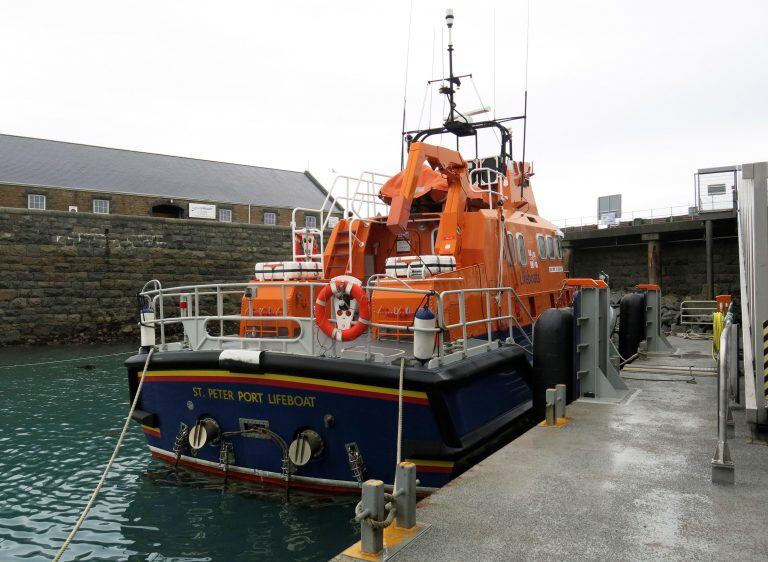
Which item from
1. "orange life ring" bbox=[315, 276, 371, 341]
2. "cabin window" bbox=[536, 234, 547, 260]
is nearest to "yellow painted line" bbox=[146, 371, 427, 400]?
"orange life ring" bbox=[315, 276, 371, 341]

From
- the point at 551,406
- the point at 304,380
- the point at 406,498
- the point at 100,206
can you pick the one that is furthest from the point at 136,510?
the point at 100,206

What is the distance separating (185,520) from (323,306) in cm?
246

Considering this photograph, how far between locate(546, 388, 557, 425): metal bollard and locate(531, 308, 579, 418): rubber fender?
76 cm

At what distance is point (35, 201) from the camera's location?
2923 cm

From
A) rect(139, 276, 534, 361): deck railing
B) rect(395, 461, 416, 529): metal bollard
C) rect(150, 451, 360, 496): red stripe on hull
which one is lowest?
rect(150, 451, 360, 496): red stripe on hull

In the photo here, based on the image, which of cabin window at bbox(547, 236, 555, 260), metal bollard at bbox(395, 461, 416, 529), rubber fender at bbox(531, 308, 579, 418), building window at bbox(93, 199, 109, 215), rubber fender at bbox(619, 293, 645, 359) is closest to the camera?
metal bollard at bbox(395, 461, 416, 529)

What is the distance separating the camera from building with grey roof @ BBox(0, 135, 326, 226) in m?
29.9

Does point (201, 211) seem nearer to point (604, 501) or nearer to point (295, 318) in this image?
point (295, 318)

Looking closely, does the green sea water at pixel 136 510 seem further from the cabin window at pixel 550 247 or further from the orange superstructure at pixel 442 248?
the cabin window at pixel 550 247

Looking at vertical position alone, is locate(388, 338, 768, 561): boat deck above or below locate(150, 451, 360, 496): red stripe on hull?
above

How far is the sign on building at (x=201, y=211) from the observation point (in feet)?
110

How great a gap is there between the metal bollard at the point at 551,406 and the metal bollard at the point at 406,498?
2.71 m

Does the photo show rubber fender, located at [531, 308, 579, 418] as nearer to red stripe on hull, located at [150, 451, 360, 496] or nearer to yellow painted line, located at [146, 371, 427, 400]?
yellow painted line, located at [146, 371, 427, 400]

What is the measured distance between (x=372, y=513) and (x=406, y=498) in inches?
13.4
